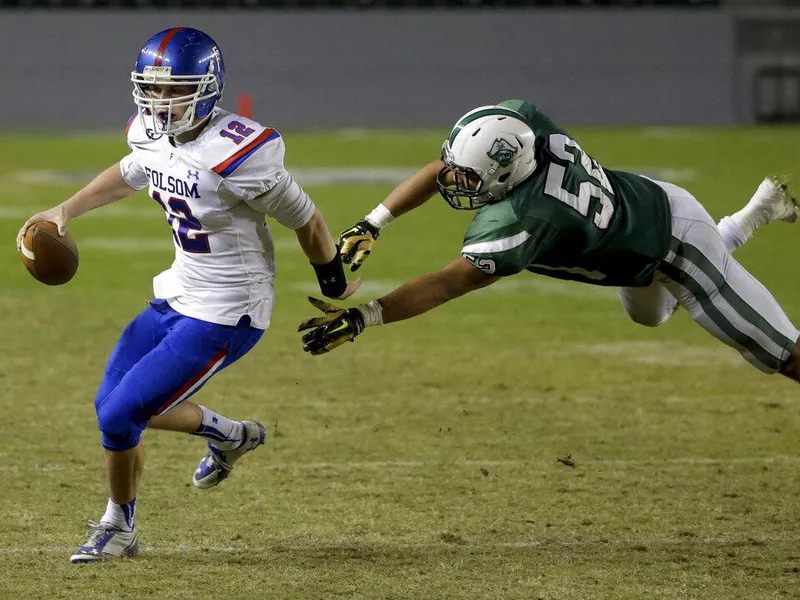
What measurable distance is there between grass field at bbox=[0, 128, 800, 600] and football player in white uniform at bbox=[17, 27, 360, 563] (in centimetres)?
45

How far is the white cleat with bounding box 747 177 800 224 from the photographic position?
17.6 feet

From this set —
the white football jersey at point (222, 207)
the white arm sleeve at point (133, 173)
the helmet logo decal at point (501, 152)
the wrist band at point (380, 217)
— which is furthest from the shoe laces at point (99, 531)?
the helmet logo decal at point (501, 152)

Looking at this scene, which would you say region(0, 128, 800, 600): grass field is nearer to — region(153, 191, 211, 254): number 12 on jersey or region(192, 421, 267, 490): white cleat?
region(192, 421, 267, 490): white cleat

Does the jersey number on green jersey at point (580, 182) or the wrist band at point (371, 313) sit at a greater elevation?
the jersey number on green jersey at point (580, 182)

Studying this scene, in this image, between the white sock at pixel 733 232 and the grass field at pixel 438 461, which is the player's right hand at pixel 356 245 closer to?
the grass field at pixel 438 461

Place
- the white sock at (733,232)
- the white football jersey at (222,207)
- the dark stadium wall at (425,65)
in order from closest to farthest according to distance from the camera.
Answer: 1. the white football jersey at (222,207)
2. the white sock at (733,232)
3. the dark stadium wall at (425,65)

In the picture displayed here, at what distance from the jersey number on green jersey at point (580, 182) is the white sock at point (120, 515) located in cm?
173

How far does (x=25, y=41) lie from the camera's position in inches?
896

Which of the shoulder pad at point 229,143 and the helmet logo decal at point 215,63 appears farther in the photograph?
the helmet logo decal at point 215,63

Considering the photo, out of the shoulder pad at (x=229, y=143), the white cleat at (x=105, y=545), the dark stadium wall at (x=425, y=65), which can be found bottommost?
the dark stadium wall at (x=425, y=65)

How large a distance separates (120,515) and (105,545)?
108mm

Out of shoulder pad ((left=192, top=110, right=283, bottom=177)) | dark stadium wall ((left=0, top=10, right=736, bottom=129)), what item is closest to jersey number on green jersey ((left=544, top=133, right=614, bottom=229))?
shoulder pad ((left=192, top=110, right=283, bottom=177))

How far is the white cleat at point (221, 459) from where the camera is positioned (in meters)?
4.78

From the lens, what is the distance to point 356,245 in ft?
15.0
